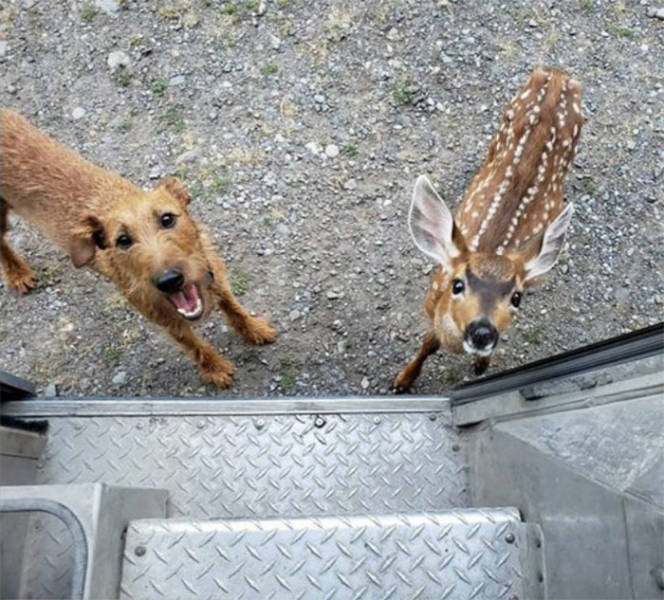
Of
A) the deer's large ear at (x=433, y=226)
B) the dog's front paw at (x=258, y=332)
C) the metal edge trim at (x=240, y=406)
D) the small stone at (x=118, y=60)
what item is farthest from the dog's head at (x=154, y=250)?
the small stone at (x=118, y=60)

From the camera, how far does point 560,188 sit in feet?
13.5

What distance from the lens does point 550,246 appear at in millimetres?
3486

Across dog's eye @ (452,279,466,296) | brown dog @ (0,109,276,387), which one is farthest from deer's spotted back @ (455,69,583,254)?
brown dog @ (0,109,276,387)

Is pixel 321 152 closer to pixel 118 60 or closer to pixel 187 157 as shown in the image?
pixel 187 157

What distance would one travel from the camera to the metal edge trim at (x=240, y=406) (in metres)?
3.42

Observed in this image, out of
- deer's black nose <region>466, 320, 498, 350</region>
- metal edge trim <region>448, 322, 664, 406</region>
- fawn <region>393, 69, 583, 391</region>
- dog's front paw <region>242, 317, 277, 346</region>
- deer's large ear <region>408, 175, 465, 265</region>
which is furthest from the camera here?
dog's front paw <region>242, 317, 277, 346</region>

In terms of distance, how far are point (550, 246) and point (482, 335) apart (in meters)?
0.63

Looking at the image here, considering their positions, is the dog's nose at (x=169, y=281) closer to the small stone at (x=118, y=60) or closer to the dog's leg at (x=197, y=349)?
the dog's leg at (x=197, y=349)

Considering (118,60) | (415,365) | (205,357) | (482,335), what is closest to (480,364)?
(415,365)

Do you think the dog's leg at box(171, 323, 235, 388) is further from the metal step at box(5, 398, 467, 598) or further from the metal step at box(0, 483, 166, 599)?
the metal step at box(0, 483, 166, 599)

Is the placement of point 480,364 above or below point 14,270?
below

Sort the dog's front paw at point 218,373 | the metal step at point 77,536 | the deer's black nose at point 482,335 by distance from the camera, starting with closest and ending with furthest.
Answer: the metal step at point 77,536, the deer's black nose at point 482,335, the dog's front paw at point 218,373

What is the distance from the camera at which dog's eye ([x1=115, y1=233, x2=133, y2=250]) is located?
353 cm

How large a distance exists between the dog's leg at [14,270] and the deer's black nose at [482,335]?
2.82m
